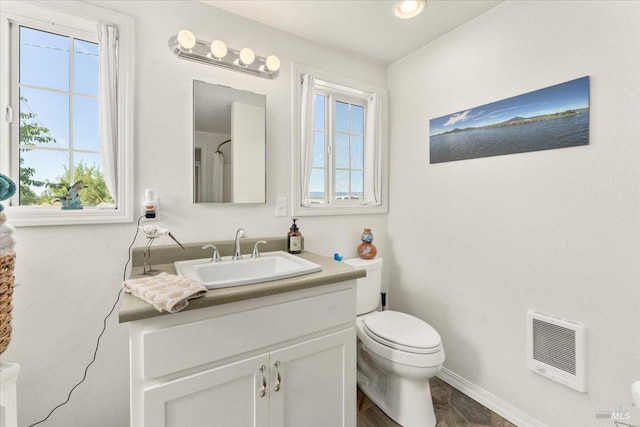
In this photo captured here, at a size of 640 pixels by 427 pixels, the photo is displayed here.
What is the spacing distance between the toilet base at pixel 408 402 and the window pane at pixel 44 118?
2148mm

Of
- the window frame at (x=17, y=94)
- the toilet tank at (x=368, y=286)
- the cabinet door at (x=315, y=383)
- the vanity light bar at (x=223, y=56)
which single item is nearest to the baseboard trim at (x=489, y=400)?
the toilet tank at (x=368, y=286)

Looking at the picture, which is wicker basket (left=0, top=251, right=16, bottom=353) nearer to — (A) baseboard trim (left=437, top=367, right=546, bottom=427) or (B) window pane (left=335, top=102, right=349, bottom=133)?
(B) window pane (left=335, top=102, right=349, bottom=133)

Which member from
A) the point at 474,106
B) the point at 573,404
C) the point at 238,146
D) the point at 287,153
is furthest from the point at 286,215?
the point at 573,404

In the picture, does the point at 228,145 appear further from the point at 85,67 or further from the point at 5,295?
the point at 5,295

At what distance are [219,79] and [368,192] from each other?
134 cm

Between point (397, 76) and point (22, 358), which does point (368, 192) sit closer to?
point (397, 76)

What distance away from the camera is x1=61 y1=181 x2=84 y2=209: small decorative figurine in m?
1.30

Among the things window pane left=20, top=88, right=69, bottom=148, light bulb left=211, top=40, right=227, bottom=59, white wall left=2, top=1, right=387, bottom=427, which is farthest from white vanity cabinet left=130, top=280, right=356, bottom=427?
light bulb left=211, top=40, right=227, bottom=59

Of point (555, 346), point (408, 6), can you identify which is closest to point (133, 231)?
point (408, 6)

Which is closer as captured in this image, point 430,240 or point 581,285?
point 581,285

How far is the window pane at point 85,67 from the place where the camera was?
4.47 feet

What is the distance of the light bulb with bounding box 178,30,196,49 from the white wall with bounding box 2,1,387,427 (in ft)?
0.37

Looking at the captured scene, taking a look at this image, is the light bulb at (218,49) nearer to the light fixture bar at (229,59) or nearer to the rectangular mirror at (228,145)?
the light fixture bar at (229,59)

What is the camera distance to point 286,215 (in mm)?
1845
